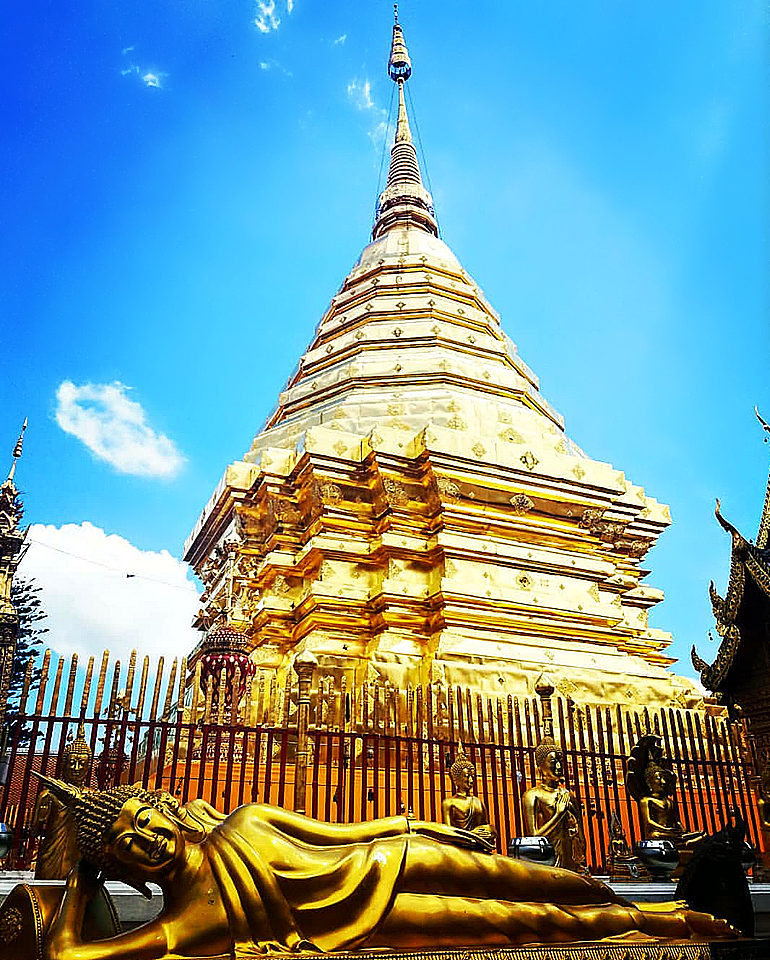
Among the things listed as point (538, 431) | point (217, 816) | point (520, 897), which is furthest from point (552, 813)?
point (538, 431)

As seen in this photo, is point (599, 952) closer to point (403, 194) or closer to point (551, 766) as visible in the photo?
point (551, 766)

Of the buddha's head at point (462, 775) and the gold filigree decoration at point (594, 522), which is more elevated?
the gold filigree decoration at point (594, 522)

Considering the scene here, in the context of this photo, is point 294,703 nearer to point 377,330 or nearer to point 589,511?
point 589,511

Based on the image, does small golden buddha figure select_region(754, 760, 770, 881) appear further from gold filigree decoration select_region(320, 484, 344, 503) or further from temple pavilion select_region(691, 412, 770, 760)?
gold filigree decoration select_region(320, 484, 344, 503)

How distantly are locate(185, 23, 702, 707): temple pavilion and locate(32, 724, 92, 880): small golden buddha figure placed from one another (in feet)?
17.2

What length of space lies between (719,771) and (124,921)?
21.2ft

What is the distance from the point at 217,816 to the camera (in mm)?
3592

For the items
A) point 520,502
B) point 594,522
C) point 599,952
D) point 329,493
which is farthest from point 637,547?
point 599,952

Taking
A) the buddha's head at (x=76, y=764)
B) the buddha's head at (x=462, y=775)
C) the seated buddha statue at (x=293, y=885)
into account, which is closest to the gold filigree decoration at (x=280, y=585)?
the buddha's head at (x=462, y=775)

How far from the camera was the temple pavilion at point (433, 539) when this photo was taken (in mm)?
11359

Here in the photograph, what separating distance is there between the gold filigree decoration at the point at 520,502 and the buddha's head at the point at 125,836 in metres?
10.4

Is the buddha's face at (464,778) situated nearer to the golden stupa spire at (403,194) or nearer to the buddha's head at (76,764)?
the buddha's head at (76,764)

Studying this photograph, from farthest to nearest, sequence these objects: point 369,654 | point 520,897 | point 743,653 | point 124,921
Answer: point 743,653 → point 369,654 → point 124,921 → point 520,897

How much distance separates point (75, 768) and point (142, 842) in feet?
8.63
